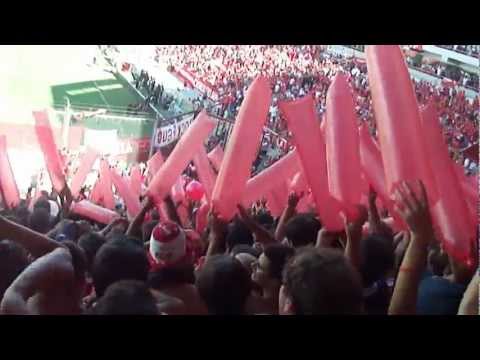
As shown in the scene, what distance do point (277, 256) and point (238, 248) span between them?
0.71 ft

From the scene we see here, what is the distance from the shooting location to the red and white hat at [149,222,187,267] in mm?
3939

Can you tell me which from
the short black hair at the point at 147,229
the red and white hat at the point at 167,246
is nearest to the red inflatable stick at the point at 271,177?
the red and white hat at the point at 167,246

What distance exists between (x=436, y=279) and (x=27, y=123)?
2328 mm

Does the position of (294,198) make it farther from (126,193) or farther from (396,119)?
(126,193)

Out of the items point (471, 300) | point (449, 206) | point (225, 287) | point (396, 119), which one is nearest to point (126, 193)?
point (225, 287)

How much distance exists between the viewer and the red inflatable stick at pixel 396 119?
12.6 ft

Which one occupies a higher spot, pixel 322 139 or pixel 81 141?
pixel 322 139

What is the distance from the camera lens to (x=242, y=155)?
13.3ft
